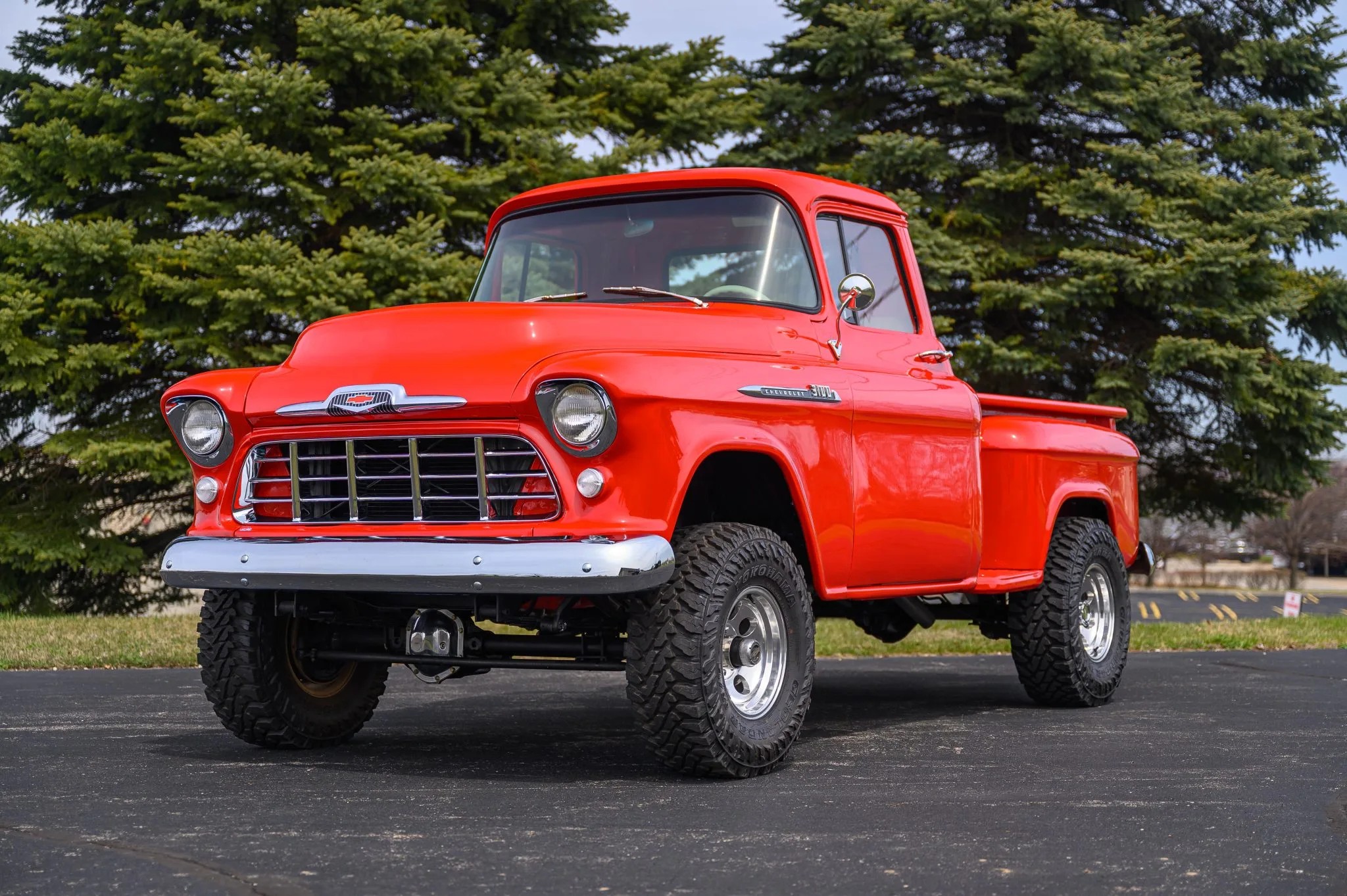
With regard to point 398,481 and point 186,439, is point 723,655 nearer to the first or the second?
point 398,481

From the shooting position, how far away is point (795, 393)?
6449mm

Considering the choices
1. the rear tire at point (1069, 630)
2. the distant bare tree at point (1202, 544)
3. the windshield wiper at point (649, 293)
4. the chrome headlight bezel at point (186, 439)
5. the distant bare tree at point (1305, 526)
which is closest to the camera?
the chrome headlight bezel at point (186, 439)

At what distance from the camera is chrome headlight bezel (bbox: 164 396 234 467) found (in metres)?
6.41

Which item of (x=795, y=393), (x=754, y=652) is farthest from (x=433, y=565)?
(x=795, y=393)

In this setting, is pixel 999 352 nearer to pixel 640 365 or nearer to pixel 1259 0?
pixel 1259 0

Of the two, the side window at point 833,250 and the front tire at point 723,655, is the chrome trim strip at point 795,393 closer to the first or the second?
the front tire at point 723,655

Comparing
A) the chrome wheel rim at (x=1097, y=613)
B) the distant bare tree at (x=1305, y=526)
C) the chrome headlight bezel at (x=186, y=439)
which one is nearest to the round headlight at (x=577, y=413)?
the chrome headlight bezel at (x=186, y=439)

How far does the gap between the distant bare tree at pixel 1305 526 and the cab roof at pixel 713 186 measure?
71.3 metres

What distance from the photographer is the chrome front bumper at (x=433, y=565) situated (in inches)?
216

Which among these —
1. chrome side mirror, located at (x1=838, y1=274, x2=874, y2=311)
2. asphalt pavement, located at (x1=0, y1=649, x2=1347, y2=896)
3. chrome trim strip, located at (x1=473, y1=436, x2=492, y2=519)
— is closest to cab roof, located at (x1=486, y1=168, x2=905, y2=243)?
chrome side mirror, located at (x1=838, y1=274, x2=874, y2=311)

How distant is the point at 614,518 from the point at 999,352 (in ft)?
52.8

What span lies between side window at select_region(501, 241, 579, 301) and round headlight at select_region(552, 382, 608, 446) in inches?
69.6

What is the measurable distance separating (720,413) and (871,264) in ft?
6.56

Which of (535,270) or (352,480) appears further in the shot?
(535,270)
